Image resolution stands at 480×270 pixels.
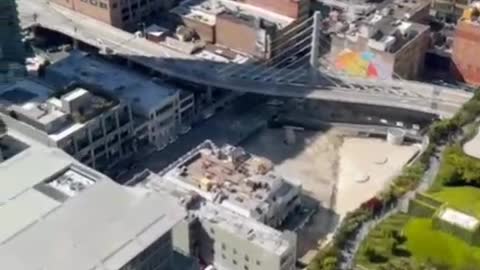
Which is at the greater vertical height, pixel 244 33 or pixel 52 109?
pixel 244 33

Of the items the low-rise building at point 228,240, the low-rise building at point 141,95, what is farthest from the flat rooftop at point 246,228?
the low-rise building at point 141,95

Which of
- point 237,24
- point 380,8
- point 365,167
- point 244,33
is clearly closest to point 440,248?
point 365,167

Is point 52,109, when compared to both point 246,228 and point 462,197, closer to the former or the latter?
point 246,228

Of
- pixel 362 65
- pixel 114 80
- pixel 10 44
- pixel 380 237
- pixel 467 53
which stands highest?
pixel 10 44

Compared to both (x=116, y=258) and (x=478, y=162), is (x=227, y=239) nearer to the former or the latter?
(x=116, y=258)

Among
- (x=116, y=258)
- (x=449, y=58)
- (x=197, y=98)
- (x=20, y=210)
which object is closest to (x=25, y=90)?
(x=197, y=98)

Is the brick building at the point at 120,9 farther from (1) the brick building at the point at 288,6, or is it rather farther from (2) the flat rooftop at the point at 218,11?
(1) the brick building at the point at 288,6
